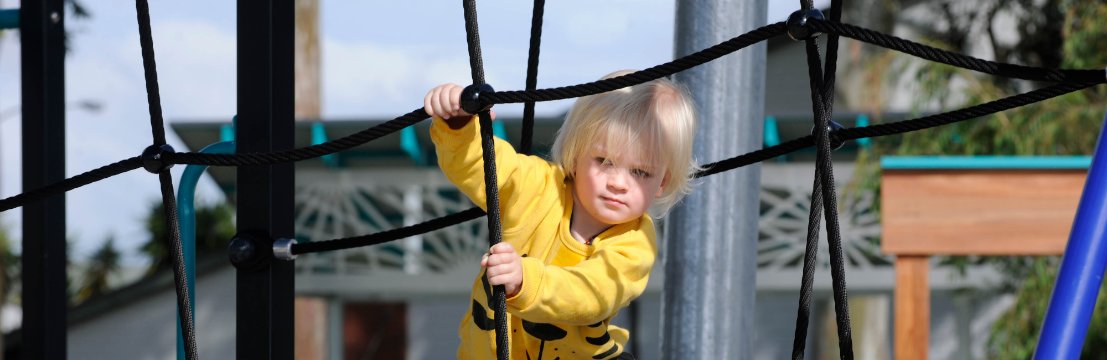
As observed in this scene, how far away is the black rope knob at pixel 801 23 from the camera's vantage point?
1328mm

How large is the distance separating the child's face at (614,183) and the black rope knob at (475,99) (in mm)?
192

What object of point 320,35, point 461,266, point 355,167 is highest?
point 320,35

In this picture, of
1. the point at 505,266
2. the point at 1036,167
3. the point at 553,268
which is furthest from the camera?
the point at 1036,167

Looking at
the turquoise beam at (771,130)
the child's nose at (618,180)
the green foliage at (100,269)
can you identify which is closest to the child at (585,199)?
the child's nose at (618,180)

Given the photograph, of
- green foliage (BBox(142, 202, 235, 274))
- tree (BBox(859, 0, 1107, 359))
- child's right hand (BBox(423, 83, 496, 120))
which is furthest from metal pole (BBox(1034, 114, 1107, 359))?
green foliage (BBox(142, 202, 235, 274))

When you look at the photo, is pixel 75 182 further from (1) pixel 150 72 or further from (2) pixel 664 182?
(2) pixel 664 182

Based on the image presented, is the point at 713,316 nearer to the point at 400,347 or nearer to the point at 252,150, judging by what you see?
the point at 252,150

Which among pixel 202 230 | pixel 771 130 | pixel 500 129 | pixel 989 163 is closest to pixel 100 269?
pixel 202 230

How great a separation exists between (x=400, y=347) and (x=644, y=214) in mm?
14154

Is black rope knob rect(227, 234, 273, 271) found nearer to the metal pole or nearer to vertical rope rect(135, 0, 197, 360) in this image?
vertical rope rect(135, 0, 197, 360)

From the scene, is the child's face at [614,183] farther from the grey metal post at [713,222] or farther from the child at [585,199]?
the grey metal post at [713,222]

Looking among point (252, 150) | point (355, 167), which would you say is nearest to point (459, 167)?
point (252, 150)

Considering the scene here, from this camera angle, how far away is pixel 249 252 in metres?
1.44

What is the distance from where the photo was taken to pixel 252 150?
1.47 metres
